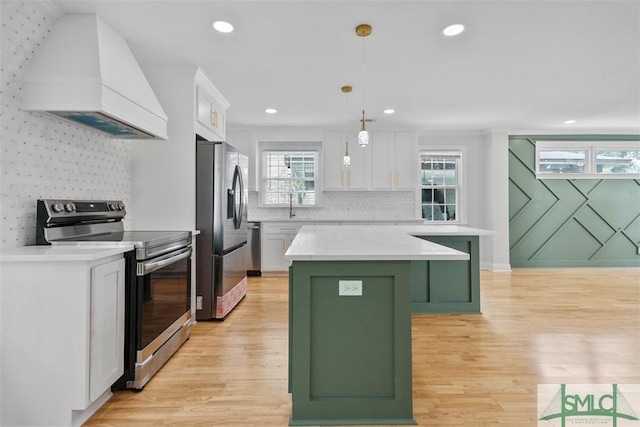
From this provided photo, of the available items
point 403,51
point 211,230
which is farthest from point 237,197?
point 403,51

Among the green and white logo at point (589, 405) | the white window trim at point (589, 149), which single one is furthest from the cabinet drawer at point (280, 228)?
the white window trim at point (589, 149)

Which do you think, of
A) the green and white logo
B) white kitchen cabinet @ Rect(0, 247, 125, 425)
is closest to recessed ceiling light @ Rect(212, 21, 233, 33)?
white kitchen cabinet @ Rect(0, 247, 125, 425)

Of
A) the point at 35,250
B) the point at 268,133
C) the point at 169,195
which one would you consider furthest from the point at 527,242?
the point at 35,250

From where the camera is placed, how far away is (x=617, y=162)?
6145 millimetres

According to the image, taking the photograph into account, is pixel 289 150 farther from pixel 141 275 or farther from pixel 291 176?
pixel 141 275

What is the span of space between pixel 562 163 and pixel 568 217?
3.33ft

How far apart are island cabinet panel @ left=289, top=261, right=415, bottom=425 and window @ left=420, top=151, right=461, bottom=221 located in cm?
491

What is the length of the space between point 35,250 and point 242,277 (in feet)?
7.80

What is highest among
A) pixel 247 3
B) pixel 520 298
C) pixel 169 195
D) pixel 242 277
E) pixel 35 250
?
pixel 247 3

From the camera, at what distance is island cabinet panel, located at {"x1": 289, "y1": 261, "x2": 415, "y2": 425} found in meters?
1.66

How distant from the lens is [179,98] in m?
3.19

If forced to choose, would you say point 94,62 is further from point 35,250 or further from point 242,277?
point 242,277

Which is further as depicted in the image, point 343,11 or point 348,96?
point 348,96

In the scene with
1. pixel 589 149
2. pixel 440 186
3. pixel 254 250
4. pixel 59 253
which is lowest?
pixel 254 250
